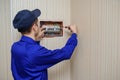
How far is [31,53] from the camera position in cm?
131

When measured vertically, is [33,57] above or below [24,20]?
below

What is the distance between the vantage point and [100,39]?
138 centimetres

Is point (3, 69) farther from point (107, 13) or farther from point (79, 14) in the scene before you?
point (107, 13)

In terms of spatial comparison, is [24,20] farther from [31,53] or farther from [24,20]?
[31,53]

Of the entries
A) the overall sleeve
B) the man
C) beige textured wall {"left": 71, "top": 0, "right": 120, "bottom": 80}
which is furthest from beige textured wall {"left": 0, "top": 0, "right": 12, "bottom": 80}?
beige textured wall {"left": 71, "top": 0, "right": 120, "bottom": 80}

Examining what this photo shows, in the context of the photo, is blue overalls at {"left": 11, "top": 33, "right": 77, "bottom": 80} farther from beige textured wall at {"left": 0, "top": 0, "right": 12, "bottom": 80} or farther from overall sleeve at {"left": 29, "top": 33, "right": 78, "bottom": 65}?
beige textured wall at {"left": 0, "top": 0, "right": 12, "bottom": 80}

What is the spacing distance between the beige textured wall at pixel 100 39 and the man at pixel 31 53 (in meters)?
0.15

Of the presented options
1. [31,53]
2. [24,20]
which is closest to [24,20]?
[24,20]

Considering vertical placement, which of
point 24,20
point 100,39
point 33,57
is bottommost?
point 33,57

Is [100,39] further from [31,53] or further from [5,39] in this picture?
[5,39]

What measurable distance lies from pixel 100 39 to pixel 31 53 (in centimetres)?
49

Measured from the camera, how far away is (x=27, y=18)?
1.34 meters

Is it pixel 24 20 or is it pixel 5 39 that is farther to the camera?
pixel 5 39

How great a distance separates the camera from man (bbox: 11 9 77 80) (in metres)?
1.33
